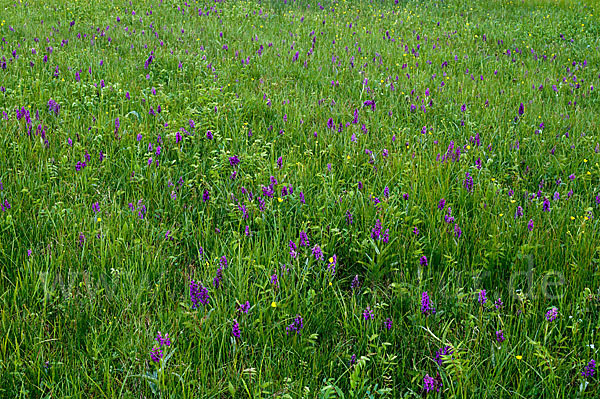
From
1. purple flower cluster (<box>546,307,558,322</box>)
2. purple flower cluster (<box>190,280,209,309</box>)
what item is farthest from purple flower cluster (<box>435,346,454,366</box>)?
purple flower cluster (<box>190,280,209,309</box>)

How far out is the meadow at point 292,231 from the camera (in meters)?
2.29

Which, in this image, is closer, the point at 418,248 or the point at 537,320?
the point at 537,320

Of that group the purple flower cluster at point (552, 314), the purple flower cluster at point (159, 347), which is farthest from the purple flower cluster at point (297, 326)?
the purple flower cluster at point (552, 314)

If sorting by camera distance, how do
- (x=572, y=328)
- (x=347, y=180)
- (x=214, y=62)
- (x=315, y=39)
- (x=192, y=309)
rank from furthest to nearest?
1. (x=315, y=39)
2. (x=214, y=62)
3. (x=347, y=180)
4. (x=192, y=309)
5. (x=572, y=328)

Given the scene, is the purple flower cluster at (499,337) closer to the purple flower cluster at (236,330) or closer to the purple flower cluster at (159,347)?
the purple flower cluster at (236,330)

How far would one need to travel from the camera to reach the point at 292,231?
10.8ft

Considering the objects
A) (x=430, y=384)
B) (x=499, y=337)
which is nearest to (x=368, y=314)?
(x=430, y=384)

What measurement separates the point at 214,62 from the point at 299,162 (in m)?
3.33

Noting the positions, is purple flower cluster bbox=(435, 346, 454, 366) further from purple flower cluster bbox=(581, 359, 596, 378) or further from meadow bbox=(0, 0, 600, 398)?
purple flower cluster bbox=(581, 359, 596, 378)

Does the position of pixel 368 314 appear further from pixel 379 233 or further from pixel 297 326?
pixel 379 233

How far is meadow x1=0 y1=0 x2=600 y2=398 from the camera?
2.29 m

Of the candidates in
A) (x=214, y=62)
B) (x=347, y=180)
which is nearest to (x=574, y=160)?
(x=347, y=180)

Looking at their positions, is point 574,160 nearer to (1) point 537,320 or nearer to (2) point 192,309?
(1) point 537,320

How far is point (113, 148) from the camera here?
414cm
